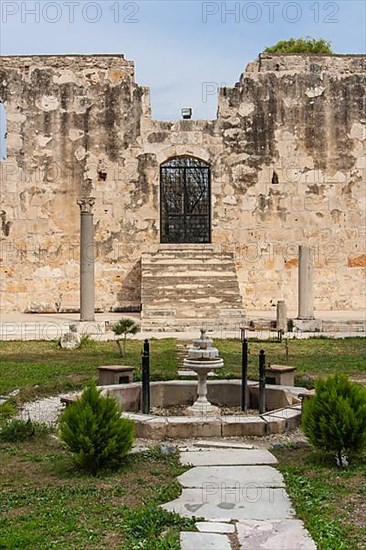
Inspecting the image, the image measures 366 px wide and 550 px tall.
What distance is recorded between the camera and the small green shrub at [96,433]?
19.8 feet

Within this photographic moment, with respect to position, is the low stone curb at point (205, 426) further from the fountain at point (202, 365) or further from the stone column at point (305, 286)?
the stone column at point (305, 286)

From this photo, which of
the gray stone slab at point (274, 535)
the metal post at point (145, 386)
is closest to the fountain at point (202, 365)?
the metal post at point (145, 386)

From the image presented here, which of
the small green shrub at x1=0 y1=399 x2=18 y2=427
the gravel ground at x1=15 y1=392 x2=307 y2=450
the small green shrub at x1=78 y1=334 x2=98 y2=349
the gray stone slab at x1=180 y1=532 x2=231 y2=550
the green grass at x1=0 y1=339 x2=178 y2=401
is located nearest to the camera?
the gray stone slab at x1=180 y1=532 x2=231 y2=550

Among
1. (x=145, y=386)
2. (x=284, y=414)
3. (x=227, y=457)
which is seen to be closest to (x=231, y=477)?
(x=227, y=457)

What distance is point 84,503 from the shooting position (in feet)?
17.4

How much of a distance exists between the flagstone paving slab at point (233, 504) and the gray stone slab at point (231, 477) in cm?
14

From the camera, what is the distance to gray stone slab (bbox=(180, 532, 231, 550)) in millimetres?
4437

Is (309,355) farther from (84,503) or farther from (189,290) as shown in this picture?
(84,503)

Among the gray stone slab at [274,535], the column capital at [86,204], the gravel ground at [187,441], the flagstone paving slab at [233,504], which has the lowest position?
the gravel ground at [187,441]

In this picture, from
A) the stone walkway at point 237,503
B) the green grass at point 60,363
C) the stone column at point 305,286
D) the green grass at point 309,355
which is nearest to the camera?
the stone walkway at point 237,503

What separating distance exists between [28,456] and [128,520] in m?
2.06

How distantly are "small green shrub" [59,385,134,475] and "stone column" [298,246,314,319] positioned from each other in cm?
1262

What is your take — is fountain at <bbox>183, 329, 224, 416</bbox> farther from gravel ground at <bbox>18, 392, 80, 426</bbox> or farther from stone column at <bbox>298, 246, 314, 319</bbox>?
stone column at <bbox>298, 246, 314, 319</bbox>

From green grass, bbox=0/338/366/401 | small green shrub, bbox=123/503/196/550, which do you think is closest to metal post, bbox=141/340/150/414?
green grass, bbox=0/338/366/401
